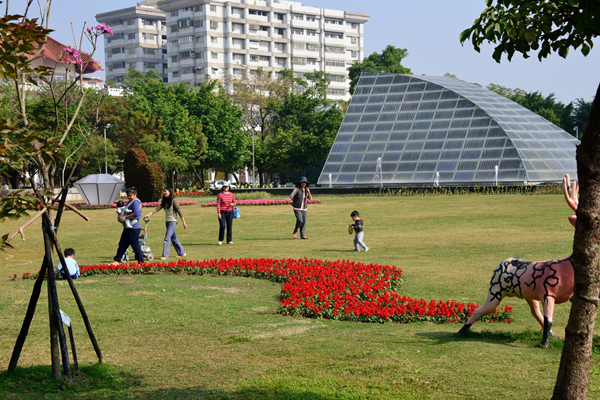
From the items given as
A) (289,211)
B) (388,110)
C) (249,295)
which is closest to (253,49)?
(388,110)

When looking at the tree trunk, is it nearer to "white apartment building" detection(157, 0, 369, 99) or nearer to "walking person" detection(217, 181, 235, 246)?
"walking person" detection(217, 181, 235, 246)

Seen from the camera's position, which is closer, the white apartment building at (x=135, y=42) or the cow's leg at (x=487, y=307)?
the cow's leg at (x=487, y=307)

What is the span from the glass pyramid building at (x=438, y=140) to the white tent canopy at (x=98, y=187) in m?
21.3

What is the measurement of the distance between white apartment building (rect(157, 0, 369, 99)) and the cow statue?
13003 centimetres

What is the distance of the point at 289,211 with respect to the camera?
36.8 m

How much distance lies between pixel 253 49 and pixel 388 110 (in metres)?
85.2

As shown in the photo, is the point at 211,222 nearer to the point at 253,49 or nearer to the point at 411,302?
the point at 411,302

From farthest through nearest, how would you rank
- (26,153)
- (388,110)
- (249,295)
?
(388,110)
(249,295)
(26,153)

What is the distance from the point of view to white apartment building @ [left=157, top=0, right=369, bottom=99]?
465 feet

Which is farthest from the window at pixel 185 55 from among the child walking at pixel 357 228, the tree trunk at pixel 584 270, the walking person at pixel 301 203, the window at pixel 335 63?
the tree trunk at pixel 584 270

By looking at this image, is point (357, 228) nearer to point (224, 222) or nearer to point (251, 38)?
point (224, 222)

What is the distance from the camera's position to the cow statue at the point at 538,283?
8352 mm

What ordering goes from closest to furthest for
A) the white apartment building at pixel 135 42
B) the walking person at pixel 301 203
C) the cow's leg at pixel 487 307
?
the cow's leg at pixel 487 307
the walking person at pixel 301 203
the white apartment building at pixel 135 42

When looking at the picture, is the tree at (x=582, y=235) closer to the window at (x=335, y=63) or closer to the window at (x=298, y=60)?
the window at (x=298, y=60)
